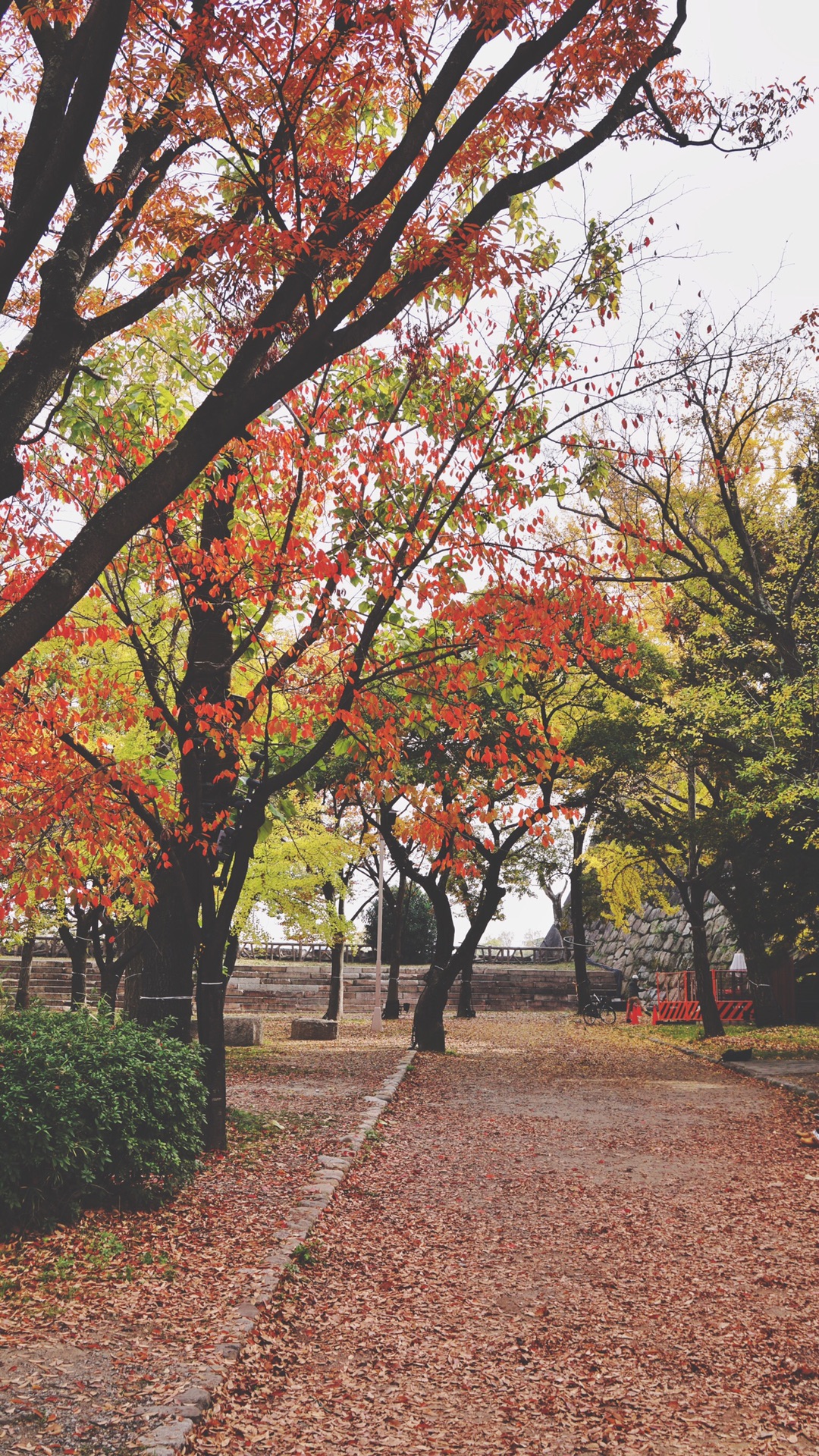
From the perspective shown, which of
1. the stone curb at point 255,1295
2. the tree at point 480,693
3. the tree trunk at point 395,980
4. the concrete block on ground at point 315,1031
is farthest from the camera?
the tree trunk at point 395,980

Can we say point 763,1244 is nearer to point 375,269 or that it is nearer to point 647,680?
point 375,269

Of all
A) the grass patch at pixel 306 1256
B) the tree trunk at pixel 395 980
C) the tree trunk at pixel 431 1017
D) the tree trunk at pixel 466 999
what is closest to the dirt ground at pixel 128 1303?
the grass patch at pixel 306 1256

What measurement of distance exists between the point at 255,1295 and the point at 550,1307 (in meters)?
1.61

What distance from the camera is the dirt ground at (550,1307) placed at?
4223mm

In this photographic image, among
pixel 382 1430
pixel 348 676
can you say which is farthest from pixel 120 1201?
pixel 348 676

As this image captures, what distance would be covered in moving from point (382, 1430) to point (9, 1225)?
114 inches

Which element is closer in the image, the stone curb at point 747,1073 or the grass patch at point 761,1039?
the stone curb at point 747,1073

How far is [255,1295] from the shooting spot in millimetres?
5430

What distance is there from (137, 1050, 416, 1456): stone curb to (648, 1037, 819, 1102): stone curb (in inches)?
247

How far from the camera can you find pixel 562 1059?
19.5 m

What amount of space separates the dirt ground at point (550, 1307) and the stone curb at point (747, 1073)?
8.83 ft

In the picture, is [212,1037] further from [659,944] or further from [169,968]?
[659,944]

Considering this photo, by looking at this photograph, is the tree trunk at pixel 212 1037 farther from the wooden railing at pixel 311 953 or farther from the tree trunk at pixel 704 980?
the wooden railing at pixel 311 953

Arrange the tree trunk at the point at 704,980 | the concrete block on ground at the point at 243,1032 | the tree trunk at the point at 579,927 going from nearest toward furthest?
the concrete block on ground at the point at 243,1032, the tree trunk at the point at 704,980, the tree trunk at the point at 579,927
